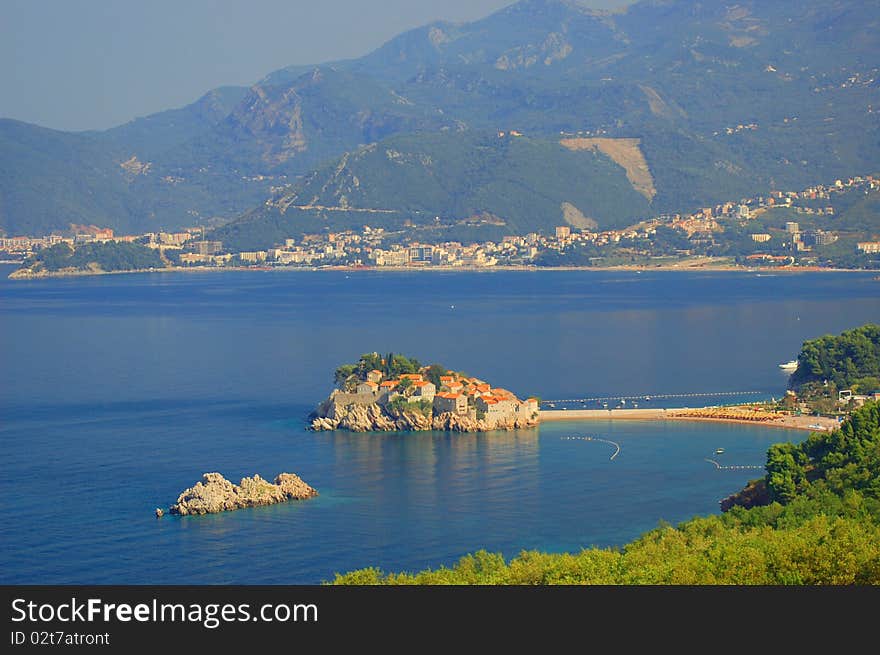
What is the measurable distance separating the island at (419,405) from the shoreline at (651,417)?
1154mm

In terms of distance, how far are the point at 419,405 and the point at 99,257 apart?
321 ft

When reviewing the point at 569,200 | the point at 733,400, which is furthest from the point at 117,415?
the point at 569,200

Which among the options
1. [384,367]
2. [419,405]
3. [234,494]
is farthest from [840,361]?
[234,494]

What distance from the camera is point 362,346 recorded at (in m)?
52.5

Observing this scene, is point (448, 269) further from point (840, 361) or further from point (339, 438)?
point (339, 438)

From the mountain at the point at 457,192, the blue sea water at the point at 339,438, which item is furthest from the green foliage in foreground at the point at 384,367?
the mountain at the point at 457,192

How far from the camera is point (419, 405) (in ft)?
112

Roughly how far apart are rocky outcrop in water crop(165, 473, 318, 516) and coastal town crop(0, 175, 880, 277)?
87251mm

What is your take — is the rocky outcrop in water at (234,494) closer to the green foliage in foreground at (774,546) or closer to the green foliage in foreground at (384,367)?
the green foliage in foreground at (774,546)

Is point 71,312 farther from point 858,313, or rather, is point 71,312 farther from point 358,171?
point 358,171

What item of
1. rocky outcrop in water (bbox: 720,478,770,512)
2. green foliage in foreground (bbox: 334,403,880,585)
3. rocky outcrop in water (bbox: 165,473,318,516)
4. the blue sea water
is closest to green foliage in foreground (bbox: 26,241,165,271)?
the blue sea water

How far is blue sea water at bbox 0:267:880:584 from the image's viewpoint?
23.1 metres

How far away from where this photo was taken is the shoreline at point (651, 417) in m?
33.4
